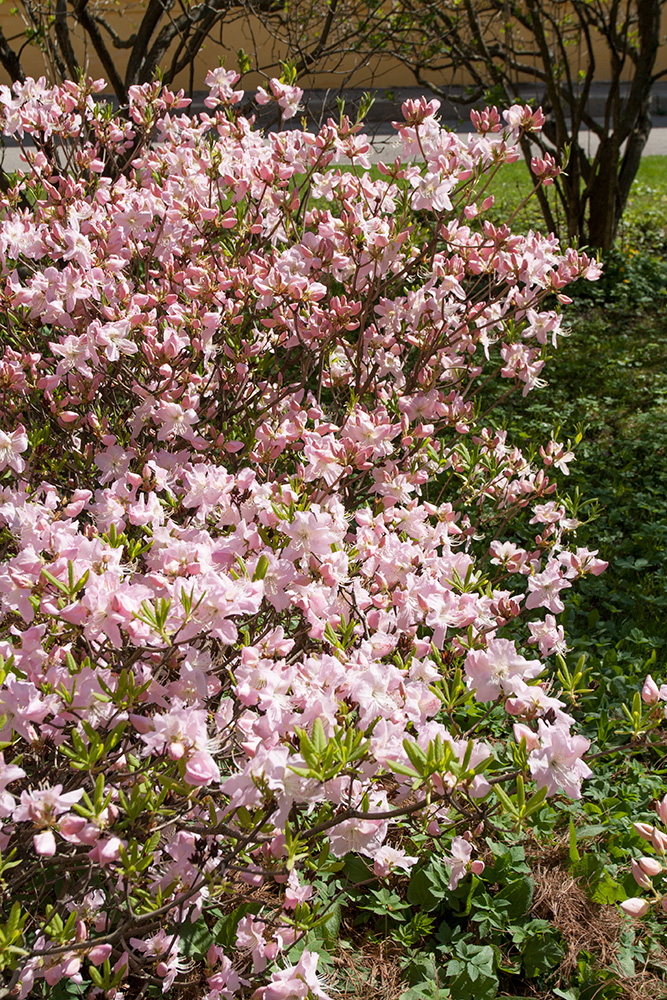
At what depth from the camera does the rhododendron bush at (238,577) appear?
4.58ft

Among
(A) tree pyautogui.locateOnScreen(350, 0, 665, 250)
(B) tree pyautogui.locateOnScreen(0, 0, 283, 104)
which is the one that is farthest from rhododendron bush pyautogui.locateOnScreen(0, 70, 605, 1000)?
(A) tree pyautogui.locateOnScreen(350, 0, 665, 250)

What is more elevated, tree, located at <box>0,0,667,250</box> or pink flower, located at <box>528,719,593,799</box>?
tree, located at <box>0,0,667,250</box>

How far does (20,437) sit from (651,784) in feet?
6.79

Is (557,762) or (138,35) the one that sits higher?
(138,35)

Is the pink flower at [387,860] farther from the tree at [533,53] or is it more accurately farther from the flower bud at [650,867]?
the tree at [533,53]

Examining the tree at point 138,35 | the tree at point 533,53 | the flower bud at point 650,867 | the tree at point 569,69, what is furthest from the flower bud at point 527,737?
the tree at point 569,69

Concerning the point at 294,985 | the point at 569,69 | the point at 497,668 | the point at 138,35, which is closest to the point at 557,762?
the point at 497,668

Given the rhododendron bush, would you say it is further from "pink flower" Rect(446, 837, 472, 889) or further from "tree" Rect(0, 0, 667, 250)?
"tree" Rect(0, 0, 667, 250)

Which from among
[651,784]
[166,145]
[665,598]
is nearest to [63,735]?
[651,784]

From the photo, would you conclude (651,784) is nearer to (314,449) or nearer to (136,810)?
(314,449)

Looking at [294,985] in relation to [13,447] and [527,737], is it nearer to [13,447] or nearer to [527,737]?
[527,737]

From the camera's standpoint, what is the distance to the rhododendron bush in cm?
140

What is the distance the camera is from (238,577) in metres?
1.59

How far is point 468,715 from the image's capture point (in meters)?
2.74
